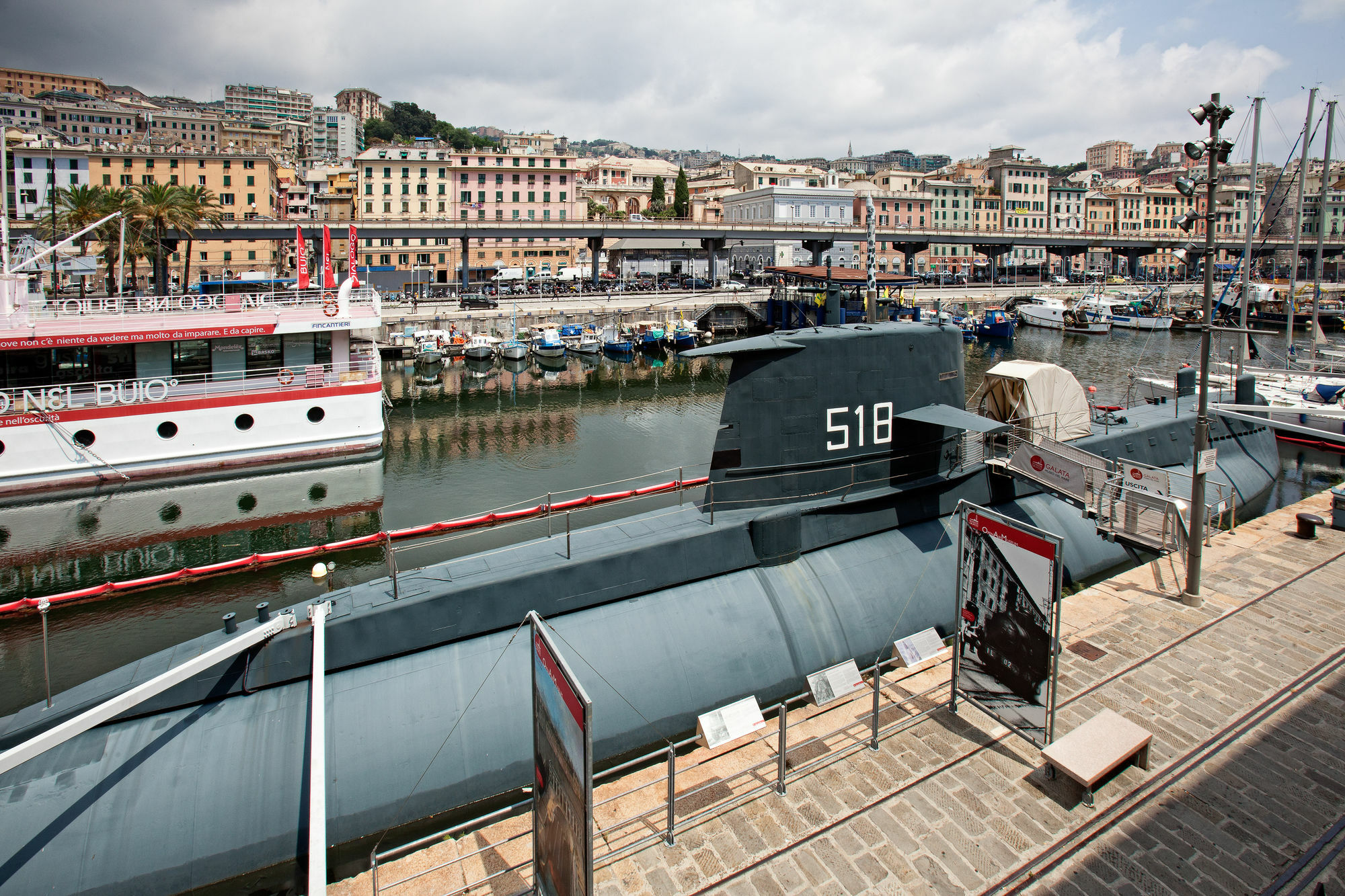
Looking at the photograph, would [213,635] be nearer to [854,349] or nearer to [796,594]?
[796,594]

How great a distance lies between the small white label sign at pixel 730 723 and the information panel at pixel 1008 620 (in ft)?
8.85

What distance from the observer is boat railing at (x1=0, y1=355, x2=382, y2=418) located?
2467cm

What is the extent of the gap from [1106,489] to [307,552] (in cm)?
1693

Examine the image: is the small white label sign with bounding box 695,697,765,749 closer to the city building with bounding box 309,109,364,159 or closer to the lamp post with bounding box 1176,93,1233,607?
the lamp post with bounding box 1176,93,1233,607

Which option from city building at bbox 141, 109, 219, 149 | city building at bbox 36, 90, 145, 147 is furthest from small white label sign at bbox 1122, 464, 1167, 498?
city building at bbox 141, 109, 219, 149

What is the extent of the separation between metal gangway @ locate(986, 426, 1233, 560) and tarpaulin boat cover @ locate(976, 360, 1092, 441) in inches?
76.5

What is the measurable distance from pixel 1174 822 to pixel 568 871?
6.93 m

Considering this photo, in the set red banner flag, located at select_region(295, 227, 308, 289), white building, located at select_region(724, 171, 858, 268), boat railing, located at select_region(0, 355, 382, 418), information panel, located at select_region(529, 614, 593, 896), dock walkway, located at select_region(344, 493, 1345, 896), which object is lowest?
dock walkway, located at select_region(344, 493, 1345, 896)

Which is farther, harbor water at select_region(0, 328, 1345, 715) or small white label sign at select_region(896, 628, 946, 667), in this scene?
harbor water at select_region(0, 328, 1345, 715)

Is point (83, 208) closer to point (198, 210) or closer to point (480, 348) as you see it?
point (198, 210)

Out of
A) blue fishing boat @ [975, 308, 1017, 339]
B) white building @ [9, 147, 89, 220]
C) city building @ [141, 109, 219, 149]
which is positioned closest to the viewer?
blue fishing boat @ [975, 308, 1017, 339]

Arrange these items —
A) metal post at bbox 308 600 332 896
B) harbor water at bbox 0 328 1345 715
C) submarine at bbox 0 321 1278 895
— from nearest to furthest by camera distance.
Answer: metal post at bbox 308 600 332 896, submarine at bbox 0 321 1278 895, harbor water at bbox 0 328 1345 715

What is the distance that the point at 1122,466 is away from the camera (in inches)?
698

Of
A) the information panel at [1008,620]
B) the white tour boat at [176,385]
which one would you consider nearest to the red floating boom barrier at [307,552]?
the information panel at [1008,620]
